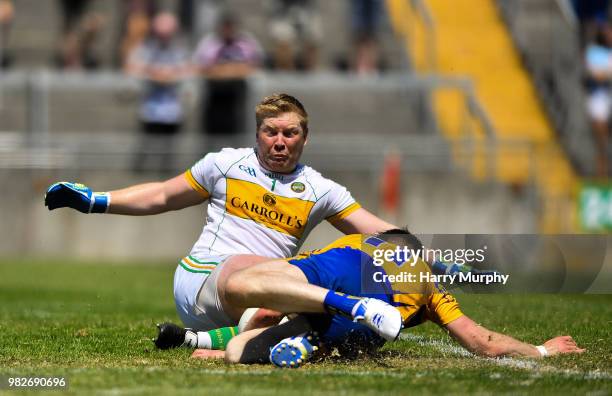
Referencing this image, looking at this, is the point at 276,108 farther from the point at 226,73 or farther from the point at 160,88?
the point at 160,88

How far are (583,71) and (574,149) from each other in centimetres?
150

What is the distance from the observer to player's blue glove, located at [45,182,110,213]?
8.91 meters

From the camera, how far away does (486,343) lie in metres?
8.38

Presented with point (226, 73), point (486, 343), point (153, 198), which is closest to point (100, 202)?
point (153, 198)

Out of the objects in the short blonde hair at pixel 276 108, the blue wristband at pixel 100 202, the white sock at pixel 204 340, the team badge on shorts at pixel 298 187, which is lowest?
the white sock at pixel 204 340

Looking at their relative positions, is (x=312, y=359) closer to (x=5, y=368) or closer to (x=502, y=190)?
(x=5, y=368)

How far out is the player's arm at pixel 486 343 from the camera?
838 centimetres

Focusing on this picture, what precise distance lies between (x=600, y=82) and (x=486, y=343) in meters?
15.8

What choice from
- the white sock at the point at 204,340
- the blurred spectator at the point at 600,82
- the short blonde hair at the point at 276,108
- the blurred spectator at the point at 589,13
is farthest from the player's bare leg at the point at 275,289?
the blurred spectator at the point at 589,13

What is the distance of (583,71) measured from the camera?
2397 cm

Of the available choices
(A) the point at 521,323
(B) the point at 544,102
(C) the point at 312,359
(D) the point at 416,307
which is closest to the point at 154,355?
(C) the point at 312,359

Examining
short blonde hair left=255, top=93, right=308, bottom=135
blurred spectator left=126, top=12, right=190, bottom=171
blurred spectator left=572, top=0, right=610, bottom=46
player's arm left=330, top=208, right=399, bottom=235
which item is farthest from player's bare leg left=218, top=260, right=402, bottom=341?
blurred spectator left=572, top=0, right=610, bottom=46

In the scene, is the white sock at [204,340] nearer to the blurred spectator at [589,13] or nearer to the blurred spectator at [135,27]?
the blurred spectator at [135,27]

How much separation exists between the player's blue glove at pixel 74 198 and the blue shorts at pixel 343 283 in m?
1.51
